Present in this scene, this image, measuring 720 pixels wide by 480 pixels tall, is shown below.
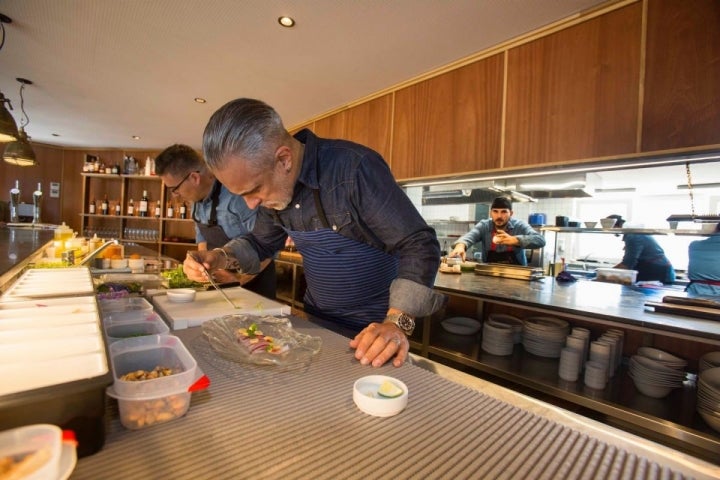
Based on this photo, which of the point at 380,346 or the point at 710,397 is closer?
the point at 380,346

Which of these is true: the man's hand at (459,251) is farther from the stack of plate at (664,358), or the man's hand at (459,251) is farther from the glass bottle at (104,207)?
the glass bottle at (104,207)

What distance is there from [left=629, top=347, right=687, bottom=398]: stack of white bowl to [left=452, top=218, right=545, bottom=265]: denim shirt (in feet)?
6.29

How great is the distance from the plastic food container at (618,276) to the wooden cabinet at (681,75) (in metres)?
1.27

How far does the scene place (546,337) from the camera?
199 cm

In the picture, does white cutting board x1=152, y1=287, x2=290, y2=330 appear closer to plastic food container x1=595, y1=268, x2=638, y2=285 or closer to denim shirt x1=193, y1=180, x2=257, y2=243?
denim shirt x1=193, y1=180, x2=257, y2=243

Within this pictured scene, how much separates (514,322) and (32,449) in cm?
240

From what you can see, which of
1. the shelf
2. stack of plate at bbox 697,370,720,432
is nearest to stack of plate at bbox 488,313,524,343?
stack of plate at bbox 697,370,720,432

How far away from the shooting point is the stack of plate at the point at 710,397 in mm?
1300

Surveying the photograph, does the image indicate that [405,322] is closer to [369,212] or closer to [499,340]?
[369,212]

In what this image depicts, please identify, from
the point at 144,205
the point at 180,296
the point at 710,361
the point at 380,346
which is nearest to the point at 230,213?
the point at 180,296

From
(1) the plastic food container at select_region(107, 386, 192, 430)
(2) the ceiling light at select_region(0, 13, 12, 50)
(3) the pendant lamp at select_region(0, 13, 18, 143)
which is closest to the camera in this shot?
(1) the plastic food container at select_region(107, 386, 192, 430)

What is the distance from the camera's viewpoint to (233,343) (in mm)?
799

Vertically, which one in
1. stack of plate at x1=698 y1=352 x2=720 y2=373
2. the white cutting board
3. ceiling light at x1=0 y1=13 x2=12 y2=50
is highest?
ceiling light at x1=0 y1=13 x2=12 y2=50

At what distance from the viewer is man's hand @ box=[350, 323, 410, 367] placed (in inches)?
29.8
